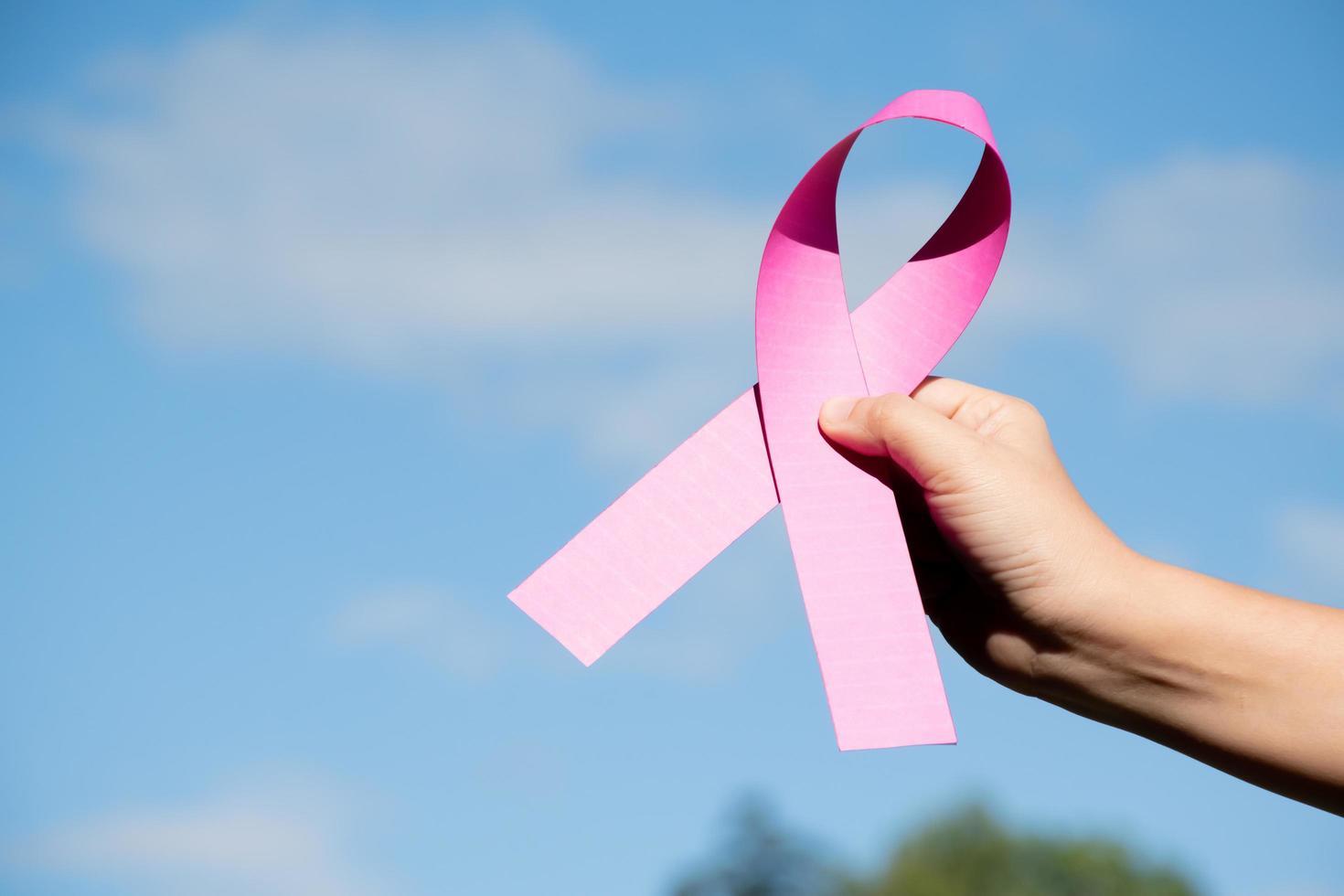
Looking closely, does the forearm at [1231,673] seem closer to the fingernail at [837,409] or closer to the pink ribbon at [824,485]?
the pink ribbon at [824,485]

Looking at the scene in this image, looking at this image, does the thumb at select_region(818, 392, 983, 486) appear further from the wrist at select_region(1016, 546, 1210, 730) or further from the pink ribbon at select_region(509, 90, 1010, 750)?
the wrist at select_region(1016, 546, 1210, 730)

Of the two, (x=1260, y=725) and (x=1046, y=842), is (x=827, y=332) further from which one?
(x=1046, y=842)

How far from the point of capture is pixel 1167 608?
205 centimetres

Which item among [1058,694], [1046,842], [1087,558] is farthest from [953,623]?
[1046,842]

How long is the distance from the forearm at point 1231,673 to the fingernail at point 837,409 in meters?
0.49

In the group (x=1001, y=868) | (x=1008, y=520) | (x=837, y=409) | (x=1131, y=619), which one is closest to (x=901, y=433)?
(x=837, y=409)

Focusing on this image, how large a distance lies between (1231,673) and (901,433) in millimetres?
613

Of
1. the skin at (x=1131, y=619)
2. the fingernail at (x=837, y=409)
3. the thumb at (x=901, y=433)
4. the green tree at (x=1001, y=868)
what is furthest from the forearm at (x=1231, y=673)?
the green tree at (x=1001, y=868)

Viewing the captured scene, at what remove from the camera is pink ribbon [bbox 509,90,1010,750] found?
1.94 m

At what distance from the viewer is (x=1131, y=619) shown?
6.74ft

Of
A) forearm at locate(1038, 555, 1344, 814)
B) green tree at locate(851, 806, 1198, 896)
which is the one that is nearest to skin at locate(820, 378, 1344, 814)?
A: forearm at locate(1038, 555, 1344, 814)

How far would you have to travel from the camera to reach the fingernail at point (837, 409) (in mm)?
2051

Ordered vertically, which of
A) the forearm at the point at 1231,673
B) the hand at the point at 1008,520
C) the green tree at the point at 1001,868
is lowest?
the forearm at the point at 1231,673

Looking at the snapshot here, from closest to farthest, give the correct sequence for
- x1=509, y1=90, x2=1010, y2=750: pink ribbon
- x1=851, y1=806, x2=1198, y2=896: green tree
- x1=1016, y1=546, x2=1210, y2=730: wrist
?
x1=509, y1=90, x2=1010, y2=750: pink ribbon < x1=1016, y1=546, x2=1210, y2=730: wrist < x1=851, y1=806, x2=1198, y2=896: green tree
